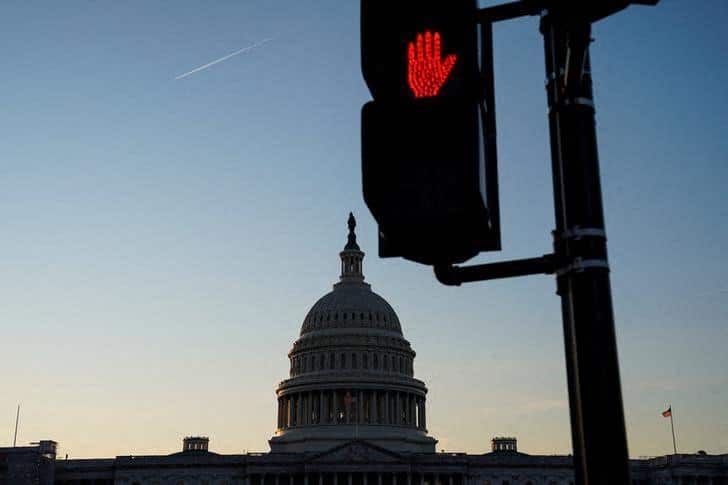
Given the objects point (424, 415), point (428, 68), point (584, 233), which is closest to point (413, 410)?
point (424, 415)

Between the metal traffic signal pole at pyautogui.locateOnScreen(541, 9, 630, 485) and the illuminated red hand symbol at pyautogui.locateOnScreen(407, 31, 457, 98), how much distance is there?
2.54 ft

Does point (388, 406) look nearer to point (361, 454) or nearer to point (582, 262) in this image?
point (361, 454)

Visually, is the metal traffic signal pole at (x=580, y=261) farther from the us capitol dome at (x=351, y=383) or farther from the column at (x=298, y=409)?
the column at (x=298, y=409)

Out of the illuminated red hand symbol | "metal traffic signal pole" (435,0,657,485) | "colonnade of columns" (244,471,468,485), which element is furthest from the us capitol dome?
the illuminated red hand symbol

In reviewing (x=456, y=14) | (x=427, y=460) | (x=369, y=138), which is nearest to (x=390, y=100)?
(x=369, y=138)

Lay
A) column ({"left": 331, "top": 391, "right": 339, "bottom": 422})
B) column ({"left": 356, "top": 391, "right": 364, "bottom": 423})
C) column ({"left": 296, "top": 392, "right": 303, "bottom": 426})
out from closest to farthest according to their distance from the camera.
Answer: column ({"left": 356, "top": 391, "right": 364, "bottom": 423})
column ({"left": 331, "top": 391, "right": 339, "bottom": 422})
column ({"left": 296, "top": 392, "right": 303, "bottom": 426})

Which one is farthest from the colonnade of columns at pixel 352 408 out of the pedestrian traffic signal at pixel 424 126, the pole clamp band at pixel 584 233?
the pedestrian traffic signal at pixel 424 126

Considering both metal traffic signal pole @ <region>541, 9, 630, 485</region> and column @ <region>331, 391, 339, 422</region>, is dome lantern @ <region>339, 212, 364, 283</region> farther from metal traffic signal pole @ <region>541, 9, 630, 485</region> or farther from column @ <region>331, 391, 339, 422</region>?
metal traffic signal pole @ <region>541, 9, 630, 485</region>

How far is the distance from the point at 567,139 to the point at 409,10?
1.38m

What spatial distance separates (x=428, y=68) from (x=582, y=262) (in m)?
1.57

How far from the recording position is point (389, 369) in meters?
160

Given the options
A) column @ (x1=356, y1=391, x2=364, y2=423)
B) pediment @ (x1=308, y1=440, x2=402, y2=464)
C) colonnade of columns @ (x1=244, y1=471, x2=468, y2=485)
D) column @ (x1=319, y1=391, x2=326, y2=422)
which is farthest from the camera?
column @ (x1=319, y1=391, x2=326, y2=422)

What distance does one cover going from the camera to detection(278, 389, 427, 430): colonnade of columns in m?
152

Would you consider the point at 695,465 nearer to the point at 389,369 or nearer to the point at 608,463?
the point at 389,369
